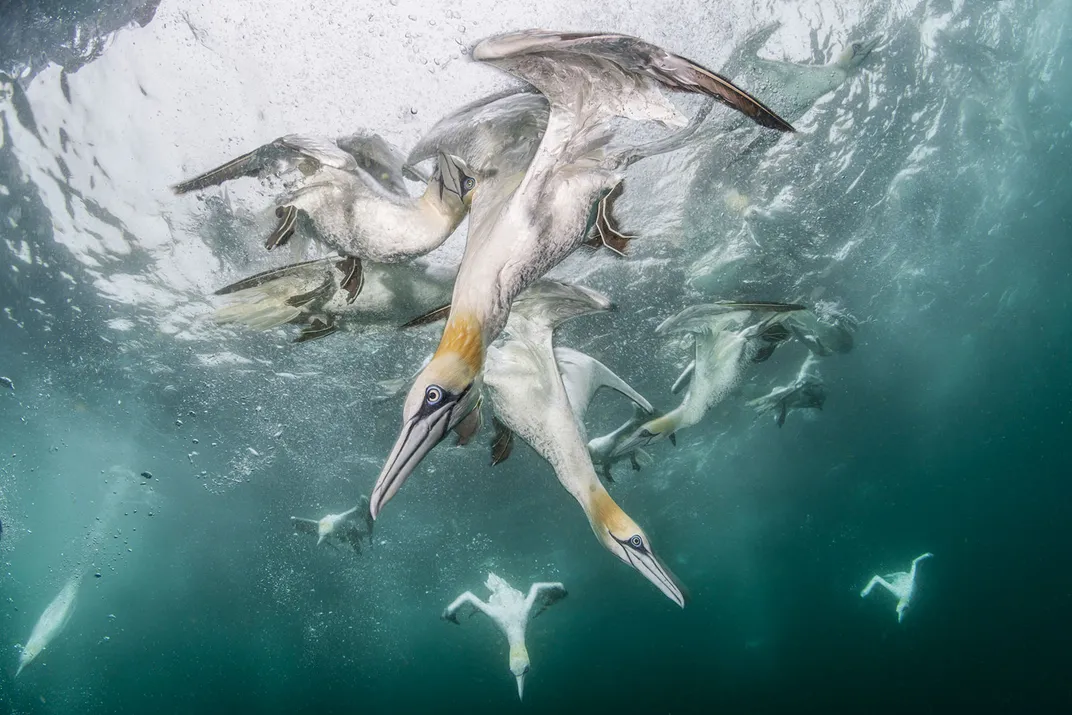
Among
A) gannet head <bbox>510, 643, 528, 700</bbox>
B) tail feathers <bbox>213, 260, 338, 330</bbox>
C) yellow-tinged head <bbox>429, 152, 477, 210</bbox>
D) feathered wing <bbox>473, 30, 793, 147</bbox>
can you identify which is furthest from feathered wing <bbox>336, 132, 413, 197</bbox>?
gannet head <bbox>510, 643, 528, 700</bbox>

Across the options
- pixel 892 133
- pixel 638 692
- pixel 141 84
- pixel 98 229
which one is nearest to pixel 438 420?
pixel 141 84

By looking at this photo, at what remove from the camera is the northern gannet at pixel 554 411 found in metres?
3.15

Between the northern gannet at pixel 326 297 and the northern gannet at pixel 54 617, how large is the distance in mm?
42019

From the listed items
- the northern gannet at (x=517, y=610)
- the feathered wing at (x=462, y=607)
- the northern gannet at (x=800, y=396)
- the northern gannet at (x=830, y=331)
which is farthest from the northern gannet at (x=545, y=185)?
the northern gannet at (x=517, y=610)

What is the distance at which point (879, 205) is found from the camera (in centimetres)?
1211

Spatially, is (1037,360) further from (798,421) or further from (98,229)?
(98,229)

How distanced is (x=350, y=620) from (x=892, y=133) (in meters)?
46.9

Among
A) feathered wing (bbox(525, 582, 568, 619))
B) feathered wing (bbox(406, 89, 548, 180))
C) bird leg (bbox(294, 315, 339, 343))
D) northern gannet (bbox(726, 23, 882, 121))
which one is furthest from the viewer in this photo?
feathered wing (bbox(525, 582, 568, 619))

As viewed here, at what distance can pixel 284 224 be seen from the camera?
12.2 feet

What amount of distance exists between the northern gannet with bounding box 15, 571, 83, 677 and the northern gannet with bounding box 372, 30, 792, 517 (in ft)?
148

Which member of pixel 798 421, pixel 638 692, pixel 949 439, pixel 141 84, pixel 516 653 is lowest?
pixel 638 692

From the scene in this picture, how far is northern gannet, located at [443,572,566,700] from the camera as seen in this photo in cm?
1327

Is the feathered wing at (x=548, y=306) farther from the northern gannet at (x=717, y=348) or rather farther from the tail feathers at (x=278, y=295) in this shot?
the northern gannet at (x=717, y=348)

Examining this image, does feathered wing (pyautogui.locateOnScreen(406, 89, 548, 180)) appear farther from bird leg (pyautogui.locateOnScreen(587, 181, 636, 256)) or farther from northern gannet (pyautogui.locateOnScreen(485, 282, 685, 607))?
northern gannet (pyautogui.locateOnScreen(485, 282, 685, 607))
